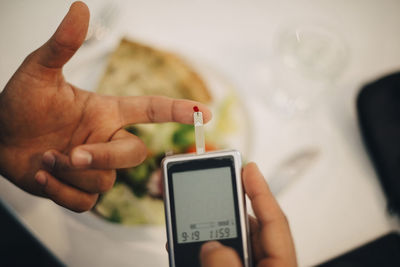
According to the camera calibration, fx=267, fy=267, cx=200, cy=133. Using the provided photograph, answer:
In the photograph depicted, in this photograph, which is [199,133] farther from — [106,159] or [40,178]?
[40,178]

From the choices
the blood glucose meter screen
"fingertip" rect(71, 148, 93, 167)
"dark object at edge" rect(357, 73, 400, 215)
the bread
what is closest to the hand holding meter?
the blood glucose meter screen

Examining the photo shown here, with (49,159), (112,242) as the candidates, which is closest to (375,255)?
(112,242)

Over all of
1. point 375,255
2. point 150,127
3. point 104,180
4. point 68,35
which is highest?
point 68,35

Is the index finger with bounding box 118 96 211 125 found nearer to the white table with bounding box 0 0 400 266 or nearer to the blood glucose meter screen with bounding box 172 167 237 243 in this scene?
the blood glucose meter screen with bounding box 172 167 237 243

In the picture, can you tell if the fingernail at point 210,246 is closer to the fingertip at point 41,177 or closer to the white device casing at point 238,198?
the white device casing at point 238,198

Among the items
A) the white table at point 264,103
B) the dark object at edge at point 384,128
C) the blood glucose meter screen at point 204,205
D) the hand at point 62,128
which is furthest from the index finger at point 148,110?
the dark object at edge at point 384,128

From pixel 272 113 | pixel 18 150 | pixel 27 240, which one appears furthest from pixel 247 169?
pixel 27 240

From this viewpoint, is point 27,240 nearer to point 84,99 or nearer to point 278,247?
point 84,99
